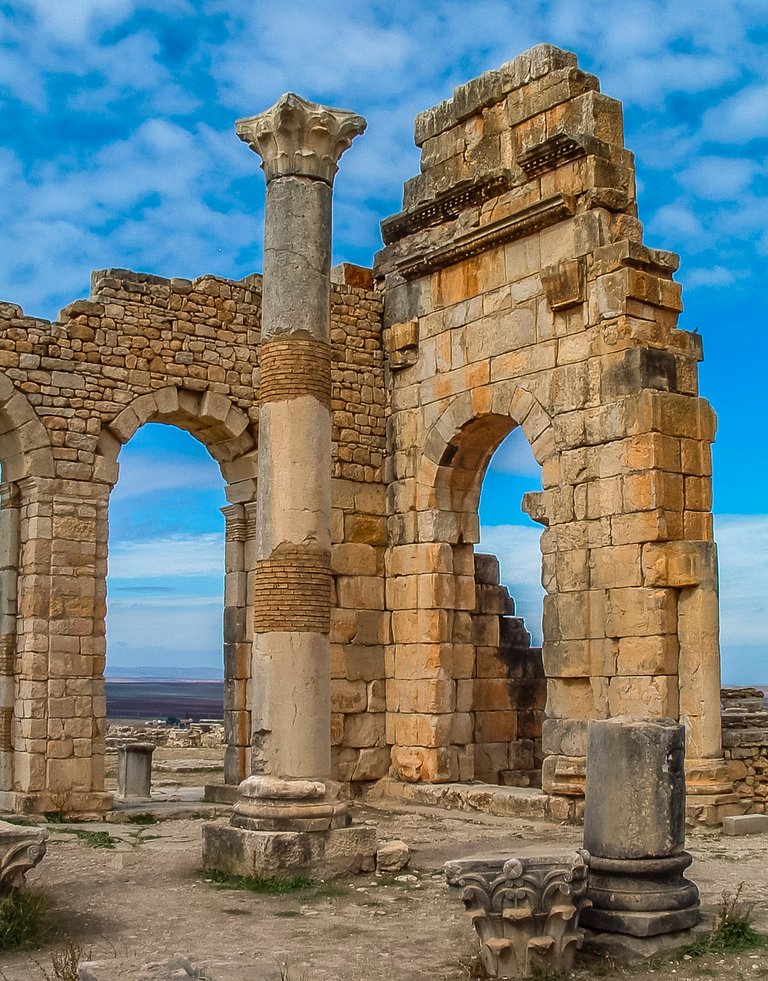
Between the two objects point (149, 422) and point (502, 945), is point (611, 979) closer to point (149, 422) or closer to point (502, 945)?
point (502, 945)

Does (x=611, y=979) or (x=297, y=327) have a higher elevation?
(x=297, y=327)

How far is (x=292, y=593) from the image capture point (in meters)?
8.57

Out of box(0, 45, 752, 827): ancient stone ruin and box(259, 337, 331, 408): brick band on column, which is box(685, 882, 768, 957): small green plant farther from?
box(259, 337, 331, 408): brick band on column

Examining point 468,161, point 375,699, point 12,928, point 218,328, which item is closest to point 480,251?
point 468,161

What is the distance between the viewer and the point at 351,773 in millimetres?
12742

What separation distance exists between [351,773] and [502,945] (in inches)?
282

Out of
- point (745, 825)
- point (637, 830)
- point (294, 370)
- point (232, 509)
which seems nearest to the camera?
point (637, 830)

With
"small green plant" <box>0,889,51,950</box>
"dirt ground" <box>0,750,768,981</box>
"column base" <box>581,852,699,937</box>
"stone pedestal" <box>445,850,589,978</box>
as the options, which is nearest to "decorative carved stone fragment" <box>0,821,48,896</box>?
"small green plant" <box>0,889,51,950</box>

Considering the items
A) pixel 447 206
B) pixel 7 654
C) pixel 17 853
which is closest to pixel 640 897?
pixel 17 853

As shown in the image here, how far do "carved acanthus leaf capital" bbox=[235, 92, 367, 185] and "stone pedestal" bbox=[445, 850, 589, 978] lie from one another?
215 inches

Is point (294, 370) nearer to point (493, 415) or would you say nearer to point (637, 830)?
point (493, 415)

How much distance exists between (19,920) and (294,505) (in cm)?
350

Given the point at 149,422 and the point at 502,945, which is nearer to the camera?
the point at 502,945

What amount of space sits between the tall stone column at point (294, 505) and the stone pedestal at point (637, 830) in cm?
219
